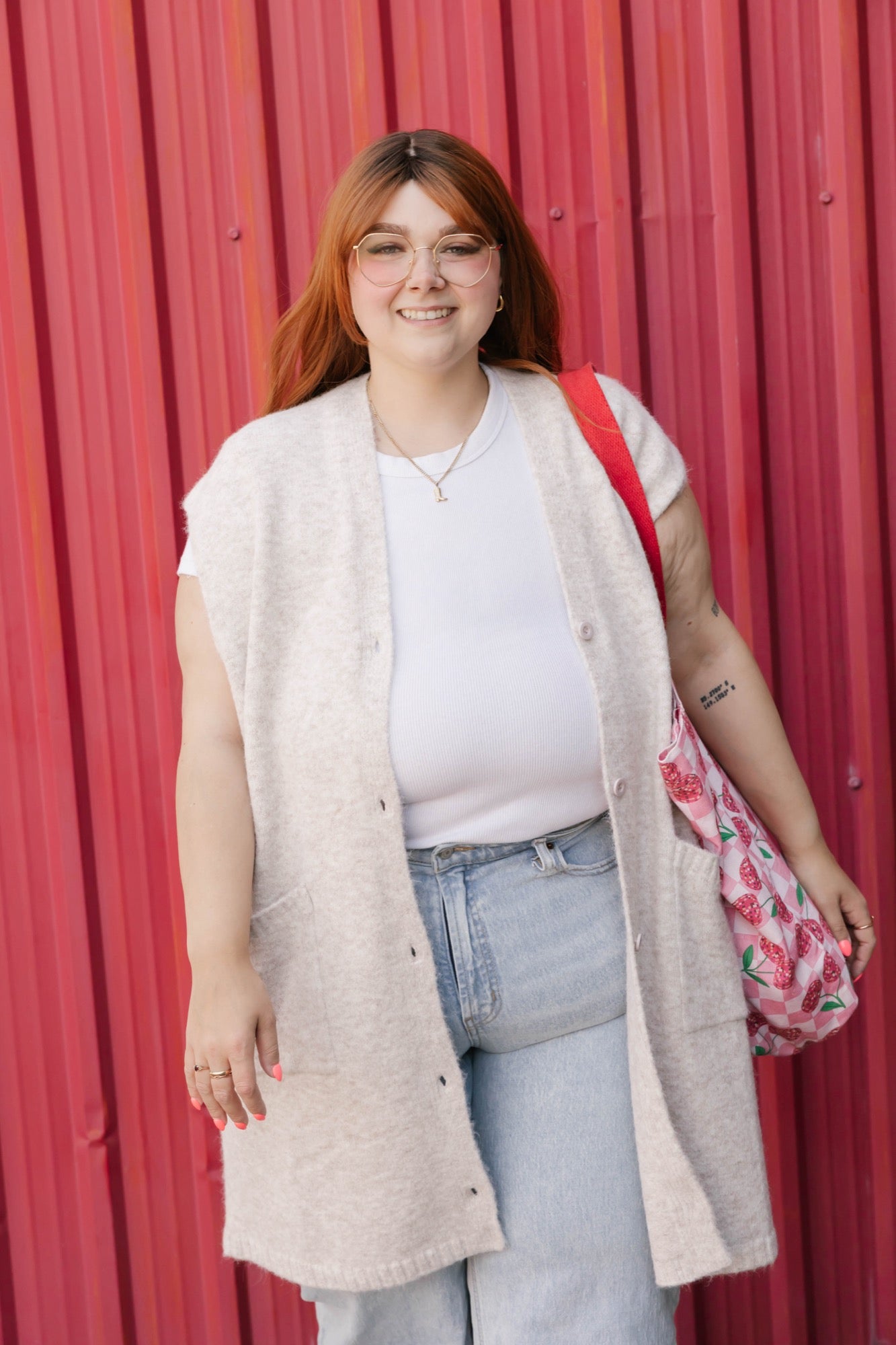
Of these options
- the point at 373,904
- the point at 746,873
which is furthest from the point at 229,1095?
the point at 746,873

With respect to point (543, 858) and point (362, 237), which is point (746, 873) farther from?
point (362, 237)

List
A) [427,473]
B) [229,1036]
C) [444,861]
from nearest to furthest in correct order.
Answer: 1. [229,1036]
2. [444,861]
3. [427,473]

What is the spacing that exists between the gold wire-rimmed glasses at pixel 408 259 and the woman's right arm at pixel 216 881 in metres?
0.53

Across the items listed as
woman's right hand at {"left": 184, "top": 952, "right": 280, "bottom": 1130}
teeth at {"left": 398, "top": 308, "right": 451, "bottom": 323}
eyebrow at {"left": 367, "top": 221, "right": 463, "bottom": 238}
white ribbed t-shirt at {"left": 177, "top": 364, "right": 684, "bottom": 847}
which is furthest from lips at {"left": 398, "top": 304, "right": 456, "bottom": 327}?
woman's right hand at {"left": 184, "top": 952, "right": 280, "bottom": 1130}

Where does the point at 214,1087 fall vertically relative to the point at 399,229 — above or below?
below

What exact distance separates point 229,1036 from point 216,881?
209mm

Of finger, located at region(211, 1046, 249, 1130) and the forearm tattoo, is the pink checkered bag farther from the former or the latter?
finger, located at region(211, 1046, 249, 1130)

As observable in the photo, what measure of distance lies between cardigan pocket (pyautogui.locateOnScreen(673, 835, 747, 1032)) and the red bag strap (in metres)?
0.41

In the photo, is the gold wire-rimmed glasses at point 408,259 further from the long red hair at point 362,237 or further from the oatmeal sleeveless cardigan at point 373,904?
the oatmeal sleeveless cardigan at point 373,904

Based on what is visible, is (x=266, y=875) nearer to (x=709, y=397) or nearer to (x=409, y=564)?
(x=409, y=564)

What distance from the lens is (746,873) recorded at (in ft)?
6.08

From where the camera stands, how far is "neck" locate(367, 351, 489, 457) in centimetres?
188

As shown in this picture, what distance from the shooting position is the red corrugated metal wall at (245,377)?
92.2 inches

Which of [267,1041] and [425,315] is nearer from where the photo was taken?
[267,1041]
